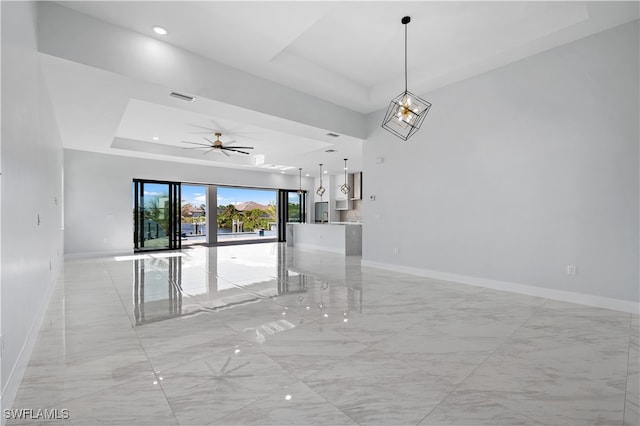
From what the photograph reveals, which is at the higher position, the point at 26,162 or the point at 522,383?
the point at 26,162

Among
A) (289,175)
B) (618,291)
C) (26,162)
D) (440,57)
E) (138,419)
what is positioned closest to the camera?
(138,419)

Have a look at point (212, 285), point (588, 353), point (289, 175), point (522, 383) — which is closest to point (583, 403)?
point (522, 383)

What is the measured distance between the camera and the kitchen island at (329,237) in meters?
8.09

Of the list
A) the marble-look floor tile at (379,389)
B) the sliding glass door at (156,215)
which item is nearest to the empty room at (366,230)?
the marble-look floor tile at (379,389)

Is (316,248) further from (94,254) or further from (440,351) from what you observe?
(440,351)

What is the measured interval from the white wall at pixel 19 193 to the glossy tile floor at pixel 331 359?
22 cm

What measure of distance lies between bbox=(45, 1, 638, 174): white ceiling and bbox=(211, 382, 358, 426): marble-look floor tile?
3.37 meters

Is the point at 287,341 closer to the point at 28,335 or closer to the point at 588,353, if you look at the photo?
the point at 28,335

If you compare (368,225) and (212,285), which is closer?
(212,285)

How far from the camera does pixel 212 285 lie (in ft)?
14.5

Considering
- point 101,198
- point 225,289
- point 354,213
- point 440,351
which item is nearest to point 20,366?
point 225,289

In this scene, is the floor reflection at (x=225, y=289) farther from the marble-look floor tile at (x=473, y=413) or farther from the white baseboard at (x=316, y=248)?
the white baseboard at (x=316, y=248)

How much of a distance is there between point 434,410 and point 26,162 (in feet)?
11.4

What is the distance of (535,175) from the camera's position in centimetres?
396
